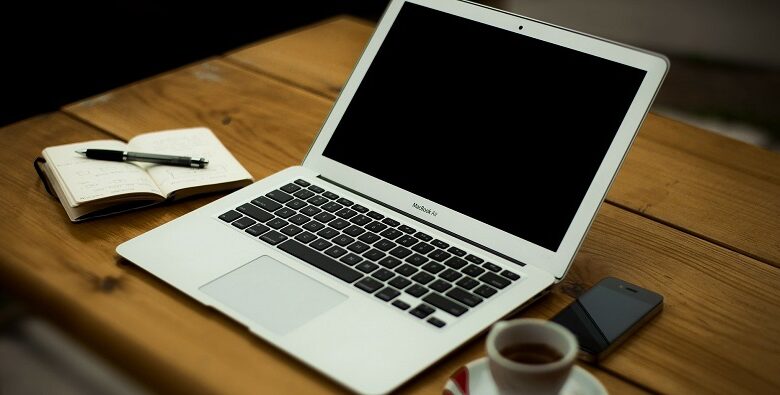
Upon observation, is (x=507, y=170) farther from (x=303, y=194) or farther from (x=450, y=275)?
(x=303, y=194)

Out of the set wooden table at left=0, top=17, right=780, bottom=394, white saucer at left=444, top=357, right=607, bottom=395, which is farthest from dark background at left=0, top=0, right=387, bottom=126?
white saucer at left=444, top=357, right=607, bottom=395

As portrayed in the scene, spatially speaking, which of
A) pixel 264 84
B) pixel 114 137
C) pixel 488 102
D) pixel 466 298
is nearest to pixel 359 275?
pixel 466 298

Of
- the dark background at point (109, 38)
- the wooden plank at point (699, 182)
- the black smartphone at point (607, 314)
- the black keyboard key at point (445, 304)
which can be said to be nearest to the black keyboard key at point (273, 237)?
the black keyboard key at point (445, 304)

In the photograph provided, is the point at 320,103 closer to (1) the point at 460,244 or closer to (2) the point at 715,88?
(1) the point at 460,244

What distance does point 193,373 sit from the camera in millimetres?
759

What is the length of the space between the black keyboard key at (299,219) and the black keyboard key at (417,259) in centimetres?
15

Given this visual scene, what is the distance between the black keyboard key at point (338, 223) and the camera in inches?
38.7

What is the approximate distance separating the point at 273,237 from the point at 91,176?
0.28 metres

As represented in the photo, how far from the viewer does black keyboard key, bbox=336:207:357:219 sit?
1.00m

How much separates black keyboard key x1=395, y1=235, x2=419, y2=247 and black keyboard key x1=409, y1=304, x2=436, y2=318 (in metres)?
0.12

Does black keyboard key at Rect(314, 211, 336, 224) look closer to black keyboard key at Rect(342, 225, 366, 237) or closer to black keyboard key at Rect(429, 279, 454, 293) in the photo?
black keyboard key at Rect(342, 225, 366, 237)

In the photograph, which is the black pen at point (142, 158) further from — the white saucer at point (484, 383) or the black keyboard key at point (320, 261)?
the white saucer at point (484, 383)

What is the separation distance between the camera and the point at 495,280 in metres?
0.89

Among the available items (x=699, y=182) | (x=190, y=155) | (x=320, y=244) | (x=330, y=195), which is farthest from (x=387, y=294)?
(x=699, y=182)
